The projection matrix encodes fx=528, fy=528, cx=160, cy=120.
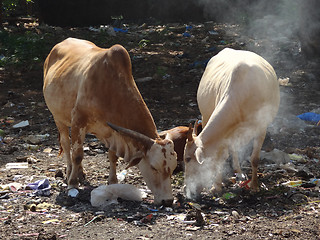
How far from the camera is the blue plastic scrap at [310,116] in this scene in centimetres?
864

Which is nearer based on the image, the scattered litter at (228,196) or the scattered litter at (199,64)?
the scattered litter at (228,196)

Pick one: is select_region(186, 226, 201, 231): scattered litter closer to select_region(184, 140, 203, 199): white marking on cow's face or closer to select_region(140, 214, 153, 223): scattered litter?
select_region(140, 214, 153, 223): scattered litter

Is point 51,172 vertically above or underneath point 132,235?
underneath

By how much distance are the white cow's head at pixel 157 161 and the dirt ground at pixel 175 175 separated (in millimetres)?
163

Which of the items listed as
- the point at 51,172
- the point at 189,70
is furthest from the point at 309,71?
the point at 51,172

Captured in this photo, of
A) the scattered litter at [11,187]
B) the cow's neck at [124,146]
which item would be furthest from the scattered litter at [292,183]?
the scattered litter at [11,187]

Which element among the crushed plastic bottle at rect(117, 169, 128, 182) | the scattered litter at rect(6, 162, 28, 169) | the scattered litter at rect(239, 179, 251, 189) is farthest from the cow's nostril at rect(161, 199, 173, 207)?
the scattered litter at rect(6, 162, 28, 169)

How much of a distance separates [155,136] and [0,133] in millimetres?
3871

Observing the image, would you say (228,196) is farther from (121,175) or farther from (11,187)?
(11,187)

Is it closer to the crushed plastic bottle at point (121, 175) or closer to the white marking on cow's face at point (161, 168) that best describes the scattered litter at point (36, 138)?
the crushed plastic bottle at point (121, 175)

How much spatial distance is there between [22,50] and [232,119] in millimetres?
8374

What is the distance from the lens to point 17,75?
39.2 feet

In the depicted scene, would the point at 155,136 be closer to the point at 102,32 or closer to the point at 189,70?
the point at 189,70

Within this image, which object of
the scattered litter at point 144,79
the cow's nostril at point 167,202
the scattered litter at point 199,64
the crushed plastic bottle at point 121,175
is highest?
the cow's nostril at point 167,202
